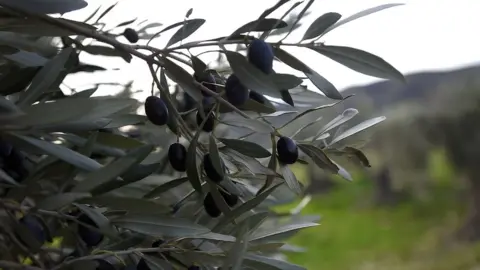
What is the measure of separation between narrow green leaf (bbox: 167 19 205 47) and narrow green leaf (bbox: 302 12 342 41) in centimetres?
6

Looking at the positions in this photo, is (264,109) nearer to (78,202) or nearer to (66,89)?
(78,202)

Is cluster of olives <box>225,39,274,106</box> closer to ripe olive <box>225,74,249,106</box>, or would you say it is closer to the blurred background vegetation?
ripe olive <box>225,74,249,106</box>

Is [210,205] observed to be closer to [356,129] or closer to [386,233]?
[356,129]

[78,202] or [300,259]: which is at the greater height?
[78,202]

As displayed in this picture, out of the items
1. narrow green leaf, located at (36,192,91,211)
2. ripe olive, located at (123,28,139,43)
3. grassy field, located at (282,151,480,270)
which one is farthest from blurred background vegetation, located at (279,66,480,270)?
narrow green leaf, located at (36,192,91,211)

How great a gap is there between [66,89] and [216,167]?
0.72 feet

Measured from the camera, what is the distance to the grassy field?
140 cm

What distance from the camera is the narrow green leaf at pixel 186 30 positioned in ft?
1.03

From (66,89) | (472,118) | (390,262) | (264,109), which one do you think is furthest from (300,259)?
(264,109)

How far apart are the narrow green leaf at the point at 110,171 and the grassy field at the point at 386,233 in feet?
3.76

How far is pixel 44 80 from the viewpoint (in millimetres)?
270

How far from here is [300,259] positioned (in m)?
1.45

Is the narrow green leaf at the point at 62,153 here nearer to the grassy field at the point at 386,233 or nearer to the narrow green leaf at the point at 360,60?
the narrow green leaf at the point at 360,60

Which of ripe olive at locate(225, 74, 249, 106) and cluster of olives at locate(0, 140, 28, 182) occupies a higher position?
ripe olive at locate(225, 74, 249, 106)
